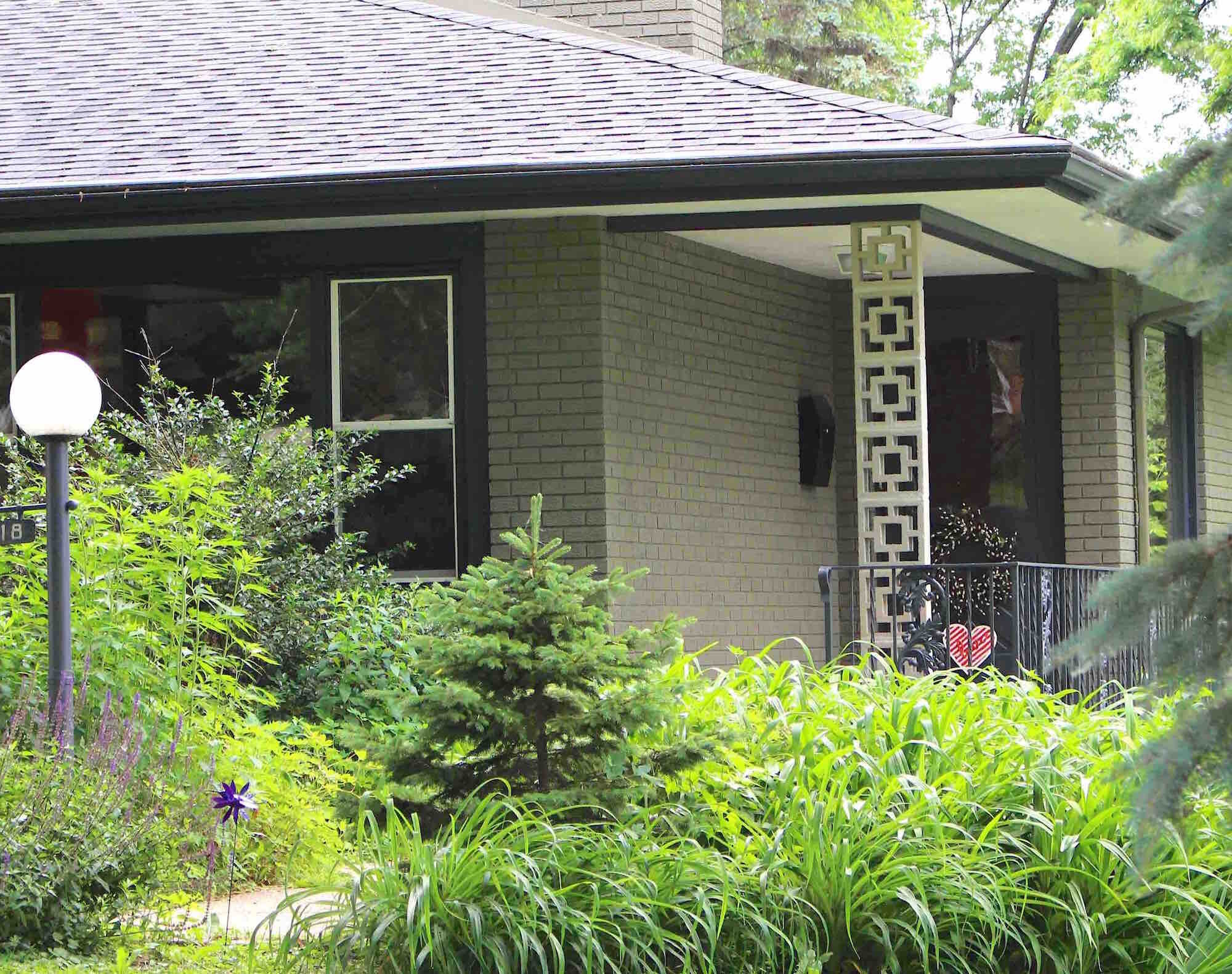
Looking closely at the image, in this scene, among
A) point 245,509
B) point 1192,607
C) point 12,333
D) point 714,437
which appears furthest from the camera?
point 714,437

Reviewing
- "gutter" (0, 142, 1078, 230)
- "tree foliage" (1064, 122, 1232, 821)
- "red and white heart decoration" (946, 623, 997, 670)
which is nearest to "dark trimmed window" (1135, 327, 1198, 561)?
"red and white heart decoration" (946, 623, 997, 670)

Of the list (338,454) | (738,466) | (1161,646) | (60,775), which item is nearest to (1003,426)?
(738,466)

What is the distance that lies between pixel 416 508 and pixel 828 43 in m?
22.6

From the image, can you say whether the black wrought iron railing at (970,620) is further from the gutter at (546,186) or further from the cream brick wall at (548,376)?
the gutter at (546,186)

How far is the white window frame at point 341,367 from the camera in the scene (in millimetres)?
9430

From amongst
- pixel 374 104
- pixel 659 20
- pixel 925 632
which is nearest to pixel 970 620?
pixel 925 632

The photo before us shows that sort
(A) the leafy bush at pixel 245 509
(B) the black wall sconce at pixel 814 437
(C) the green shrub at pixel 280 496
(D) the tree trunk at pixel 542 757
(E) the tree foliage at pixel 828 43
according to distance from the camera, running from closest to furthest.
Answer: (D) the tree trunk at pixel 542 757, (A) the leafy bush at pixel 245 509, (C) the green shrub at pixel 280 496, (B) the black wall sconce at pixel 814 437, (E) the tree foliage at pixel 828 43

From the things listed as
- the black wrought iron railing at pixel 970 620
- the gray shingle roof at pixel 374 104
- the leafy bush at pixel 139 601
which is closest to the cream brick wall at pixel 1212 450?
the black wrought iron railing at pixel 970 620

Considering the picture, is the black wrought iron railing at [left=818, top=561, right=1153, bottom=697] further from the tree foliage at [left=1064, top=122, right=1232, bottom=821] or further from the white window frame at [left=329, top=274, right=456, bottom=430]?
the tree foliage at [left=1064, top=122, right=1232, bottom=821]

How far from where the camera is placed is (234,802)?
498cm

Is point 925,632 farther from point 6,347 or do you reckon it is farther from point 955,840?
point 6,347

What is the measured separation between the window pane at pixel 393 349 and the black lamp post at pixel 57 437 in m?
3.39

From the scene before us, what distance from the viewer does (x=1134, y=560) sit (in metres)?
11.4

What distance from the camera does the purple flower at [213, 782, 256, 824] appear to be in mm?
4977
